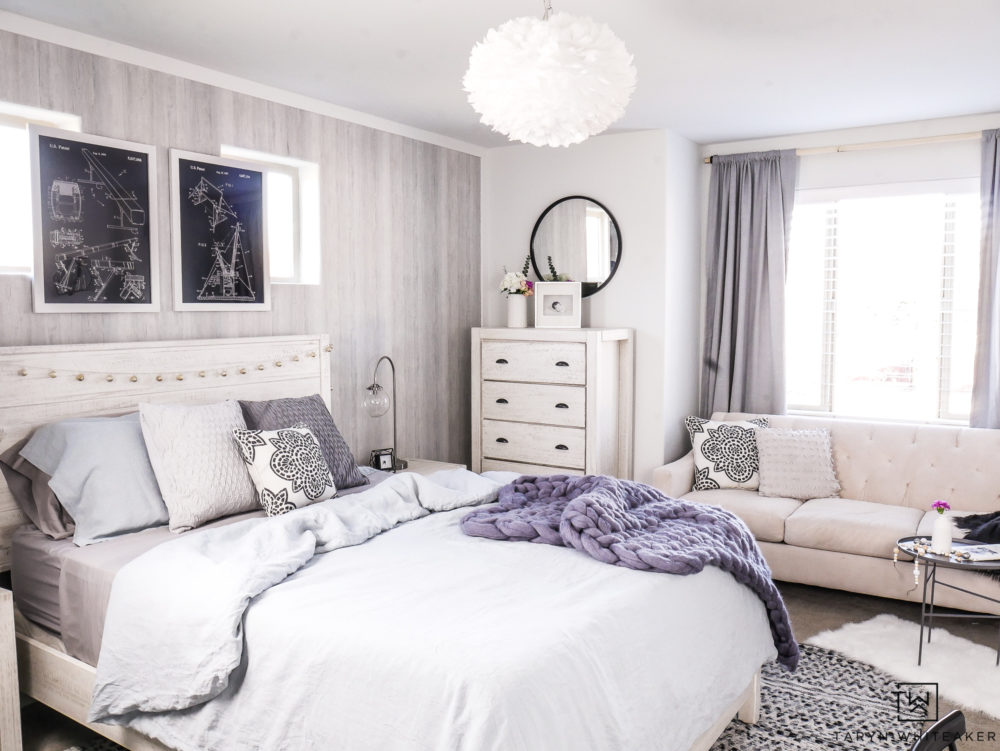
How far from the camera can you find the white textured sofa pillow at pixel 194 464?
2.84 m

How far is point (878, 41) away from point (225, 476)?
9.87 feet

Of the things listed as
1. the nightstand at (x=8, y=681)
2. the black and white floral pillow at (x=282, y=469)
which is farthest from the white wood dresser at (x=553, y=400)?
the nightstand at (x=8, y=681)

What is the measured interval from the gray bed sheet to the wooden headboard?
0.55 ft

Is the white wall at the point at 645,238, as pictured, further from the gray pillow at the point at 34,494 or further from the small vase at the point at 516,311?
the gray pillow at the point at 34,494

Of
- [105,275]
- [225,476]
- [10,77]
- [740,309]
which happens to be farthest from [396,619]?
[740,309]

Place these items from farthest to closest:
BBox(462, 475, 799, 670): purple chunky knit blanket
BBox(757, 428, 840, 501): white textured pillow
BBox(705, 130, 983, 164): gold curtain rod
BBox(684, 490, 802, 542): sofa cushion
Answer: BBox(705, 130, 983, 164): gold curtain rod < BBox(757, 428, 840, 501): white textured pillow < BBox(684, 490, 802, 542): sofa cushion < BBox(462, 475, 799, 670): purple chunky knit blanket

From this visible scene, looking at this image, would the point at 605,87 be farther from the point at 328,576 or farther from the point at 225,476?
the point at 225,476

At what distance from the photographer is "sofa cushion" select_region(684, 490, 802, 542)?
13.1 feet

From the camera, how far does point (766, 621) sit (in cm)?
274

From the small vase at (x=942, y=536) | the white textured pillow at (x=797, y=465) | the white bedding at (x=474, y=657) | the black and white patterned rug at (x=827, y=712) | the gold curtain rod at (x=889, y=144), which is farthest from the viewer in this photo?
the gold curtain rod at (x=889, y=144)

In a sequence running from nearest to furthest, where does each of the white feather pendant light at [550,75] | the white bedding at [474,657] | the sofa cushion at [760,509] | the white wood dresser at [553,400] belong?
the white bedding at [474,657] < the white feather pendant light at [550,75] < the sofa cushion at [760,509] < the white wood dresser at [553,400]

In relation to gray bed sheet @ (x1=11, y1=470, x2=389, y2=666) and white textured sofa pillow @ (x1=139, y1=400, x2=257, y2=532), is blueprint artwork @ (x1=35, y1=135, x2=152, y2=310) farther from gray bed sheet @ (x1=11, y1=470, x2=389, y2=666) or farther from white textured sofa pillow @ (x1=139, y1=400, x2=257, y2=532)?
gray bed sheet @ (x1=11, y1=470, x2=389, y2=666)
